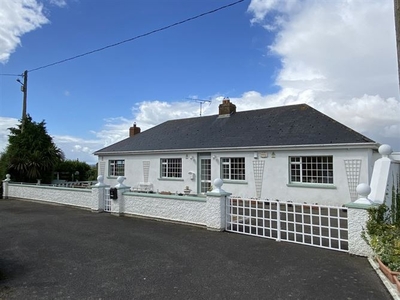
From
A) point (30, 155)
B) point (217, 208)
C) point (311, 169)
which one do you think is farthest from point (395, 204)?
point (30, 155)

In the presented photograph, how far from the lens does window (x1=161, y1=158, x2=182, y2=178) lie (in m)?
16.3

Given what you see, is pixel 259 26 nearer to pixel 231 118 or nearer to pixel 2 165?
pixel 231 118

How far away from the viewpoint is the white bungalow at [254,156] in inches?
457

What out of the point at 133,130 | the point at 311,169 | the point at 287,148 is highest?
the point at 133,130

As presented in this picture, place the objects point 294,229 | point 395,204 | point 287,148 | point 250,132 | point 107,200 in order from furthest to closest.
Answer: point 250,132 < point 287,148 < point 107,200 < point 395,204 < point 294,229

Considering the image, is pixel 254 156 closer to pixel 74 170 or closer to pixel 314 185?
pixel 314 185

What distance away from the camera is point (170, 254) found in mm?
5738

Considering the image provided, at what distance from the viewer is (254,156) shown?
1356 centimetres

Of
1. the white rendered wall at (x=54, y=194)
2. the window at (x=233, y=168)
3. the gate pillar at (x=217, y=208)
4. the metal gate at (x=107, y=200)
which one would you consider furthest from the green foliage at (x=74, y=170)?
the gate pillar at (x=217, y=208)

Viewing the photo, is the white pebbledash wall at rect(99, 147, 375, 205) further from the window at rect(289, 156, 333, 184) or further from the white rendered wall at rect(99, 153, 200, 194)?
the window at rect(289, 156, 333, 184)

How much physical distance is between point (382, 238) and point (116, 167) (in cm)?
1676

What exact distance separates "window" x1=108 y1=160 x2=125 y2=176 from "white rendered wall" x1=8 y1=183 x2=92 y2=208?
5.29 metres

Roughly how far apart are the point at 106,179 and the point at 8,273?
14724 millimetres

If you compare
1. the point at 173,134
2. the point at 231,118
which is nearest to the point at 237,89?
the point at 231,118
